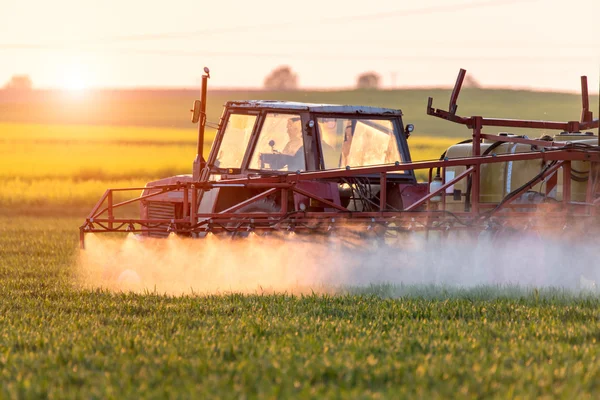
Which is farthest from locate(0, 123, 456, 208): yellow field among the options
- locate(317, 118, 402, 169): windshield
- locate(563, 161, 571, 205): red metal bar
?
locate(563, 161, 571, 205): red metal bar

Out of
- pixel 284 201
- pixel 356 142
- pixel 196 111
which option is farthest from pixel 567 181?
pixel 196 111

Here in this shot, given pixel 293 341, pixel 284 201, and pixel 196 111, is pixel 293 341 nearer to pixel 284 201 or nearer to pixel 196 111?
pixel 284 201

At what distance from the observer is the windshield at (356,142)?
14.6 m

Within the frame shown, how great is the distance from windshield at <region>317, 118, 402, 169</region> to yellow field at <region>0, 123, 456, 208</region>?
2386cm

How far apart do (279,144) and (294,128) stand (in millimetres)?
313

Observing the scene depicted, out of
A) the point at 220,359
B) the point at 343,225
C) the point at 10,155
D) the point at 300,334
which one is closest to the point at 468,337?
the point at 300,334

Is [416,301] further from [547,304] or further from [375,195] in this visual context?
[375,195]

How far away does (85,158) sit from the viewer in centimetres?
4753

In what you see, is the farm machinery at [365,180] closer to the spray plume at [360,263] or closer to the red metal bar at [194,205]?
the red metal bar at [194,205]

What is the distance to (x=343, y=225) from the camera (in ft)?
44.3

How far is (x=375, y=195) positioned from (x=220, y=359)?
7.25 m

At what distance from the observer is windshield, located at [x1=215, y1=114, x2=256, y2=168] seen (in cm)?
1495

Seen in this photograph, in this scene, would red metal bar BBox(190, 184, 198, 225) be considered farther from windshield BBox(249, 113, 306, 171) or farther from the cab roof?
the cab roof

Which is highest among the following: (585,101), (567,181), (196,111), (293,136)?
(585,101)
